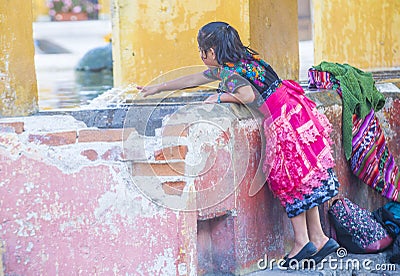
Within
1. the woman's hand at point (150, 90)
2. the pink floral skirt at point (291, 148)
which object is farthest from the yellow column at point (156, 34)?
the pink floral skirt at point (291, 148)

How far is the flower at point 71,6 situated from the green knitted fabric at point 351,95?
1860cm

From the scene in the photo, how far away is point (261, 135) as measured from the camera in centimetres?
402

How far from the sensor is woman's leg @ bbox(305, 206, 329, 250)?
4164mm

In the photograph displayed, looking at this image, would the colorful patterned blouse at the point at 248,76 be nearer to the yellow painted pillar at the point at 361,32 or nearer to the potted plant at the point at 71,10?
the yellow painted pillar at the point at 361,32

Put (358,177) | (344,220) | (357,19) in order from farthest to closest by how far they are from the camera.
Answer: (357,19) → (358,177) → (344,220)

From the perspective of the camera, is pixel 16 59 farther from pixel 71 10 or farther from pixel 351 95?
pixel 71 10

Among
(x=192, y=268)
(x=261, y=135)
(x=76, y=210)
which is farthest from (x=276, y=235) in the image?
(x=76, y=210)

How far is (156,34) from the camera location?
505cm

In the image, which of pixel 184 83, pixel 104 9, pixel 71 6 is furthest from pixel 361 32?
pixel 71 6

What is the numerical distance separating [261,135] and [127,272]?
2.81 ft

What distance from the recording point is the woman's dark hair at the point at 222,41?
3951 mm

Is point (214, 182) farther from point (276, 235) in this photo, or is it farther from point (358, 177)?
point (358, 177)

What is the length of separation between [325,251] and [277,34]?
154 cm

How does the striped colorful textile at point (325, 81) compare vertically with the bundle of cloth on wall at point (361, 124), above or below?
above
